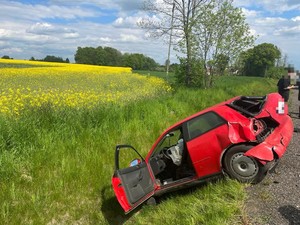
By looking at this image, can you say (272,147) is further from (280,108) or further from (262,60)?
(262,60)

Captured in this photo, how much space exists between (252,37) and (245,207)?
51.4 feet

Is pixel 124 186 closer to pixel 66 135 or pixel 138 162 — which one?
pixel 138 162

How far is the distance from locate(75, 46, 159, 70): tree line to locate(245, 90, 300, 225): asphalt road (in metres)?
81.5

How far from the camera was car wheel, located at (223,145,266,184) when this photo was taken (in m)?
4.94

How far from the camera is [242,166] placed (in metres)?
5.02

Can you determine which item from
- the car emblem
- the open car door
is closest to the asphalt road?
the car emblem

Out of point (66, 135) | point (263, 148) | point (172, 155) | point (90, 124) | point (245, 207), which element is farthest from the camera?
point (90, 124)

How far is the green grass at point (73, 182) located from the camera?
15.6 ft

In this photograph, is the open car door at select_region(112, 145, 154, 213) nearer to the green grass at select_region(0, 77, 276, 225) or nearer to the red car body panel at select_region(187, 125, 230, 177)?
the green grass at select_region(0, 77, 276, 225)

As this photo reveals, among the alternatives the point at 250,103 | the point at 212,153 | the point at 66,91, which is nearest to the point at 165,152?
the point at 212,153

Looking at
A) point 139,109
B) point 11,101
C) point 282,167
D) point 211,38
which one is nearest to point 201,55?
point 211,38

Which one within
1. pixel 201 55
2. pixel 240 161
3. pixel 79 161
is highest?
pixel 201 55

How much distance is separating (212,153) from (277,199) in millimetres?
1097

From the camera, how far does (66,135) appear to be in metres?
7.05
